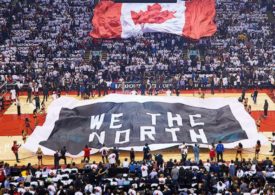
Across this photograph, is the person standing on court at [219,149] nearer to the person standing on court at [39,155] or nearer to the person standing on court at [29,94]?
the person standing on court at [39,155]

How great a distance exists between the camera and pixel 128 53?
145 ft

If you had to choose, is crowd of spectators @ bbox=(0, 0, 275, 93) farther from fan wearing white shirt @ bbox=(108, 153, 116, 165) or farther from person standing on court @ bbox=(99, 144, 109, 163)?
fan wearing white shirt @ bbox=(108, 153, 116, 165)

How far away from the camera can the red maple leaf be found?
4153cm

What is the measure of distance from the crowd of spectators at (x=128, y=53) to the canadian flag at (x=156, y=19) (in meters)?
2.67

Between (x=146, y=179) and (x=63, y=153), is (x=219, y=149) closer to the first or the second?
(x=146, y=179)

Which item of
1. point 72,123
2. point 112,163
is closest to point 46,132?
point 72,123

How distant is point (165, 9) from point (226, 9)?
380 inches

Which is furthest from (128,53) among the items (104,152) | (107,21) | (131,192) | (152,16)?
(131,192)

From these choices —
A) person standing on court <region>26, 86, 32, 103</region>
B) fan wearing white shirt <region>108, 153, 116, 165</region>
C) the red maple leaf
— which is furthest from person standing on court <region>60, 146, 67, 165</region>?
the red maple leaf

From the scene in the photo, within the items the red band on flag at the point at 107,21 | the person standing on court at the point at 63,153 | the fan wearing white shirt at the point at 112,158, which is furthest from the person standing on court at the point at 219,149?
the red band on flag at the point at 107,21

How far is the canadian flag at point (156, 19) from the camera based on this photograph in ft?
134

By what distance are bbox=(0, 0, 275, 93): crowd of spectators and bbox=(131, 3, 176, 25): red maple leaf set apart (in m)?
3.10

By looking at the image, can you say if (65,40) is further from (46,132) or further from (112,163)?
(112,163)

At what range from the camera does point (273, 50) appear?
145 ft
